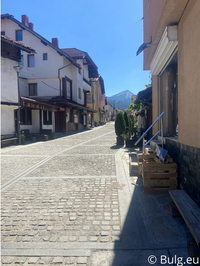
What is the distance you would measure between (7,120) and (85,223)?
37.8 ft

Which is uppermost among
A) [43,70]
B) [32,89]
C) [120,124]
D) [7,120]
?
[43,70]

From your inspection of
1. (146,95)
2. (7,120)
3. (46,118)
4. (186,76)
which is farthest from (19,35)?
(186,76)

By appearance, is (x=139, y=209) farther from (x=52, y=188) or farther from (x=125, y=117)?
(x=125, y=117)

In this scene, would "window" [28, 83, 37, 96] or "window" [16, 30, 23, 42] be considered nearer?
"window" [16, 30, 23, 42]

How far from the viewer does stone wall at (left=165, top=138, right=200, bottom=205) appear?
9.73 ft

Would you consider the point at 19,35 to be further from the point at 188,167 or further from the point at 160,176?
the point at 188,167

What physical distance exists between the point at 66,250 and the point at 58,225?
612 mm

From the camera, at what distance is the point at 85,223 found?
3.00m

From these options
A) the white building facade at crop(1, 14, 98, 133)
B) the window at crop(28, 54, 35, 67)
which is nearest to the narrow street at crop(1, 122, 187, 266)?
the white building facade at crop(1, 14, 98, 133)

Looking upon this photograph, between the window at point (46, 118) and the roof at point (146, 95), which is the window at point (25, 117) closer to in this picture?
the window at point (46, 118)

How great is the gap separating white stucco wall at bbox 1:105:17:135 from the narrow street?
7937mm

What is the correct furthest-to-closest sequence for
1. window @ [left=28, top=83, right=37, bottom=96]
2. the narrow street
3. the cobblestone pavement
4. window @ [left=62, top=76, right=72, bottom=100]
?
window @ [left=28, top=83, right=37, bottom=96], window @ [left=62, top=76, right=72, bottom=100], the cobblestone pavement, the narrow street

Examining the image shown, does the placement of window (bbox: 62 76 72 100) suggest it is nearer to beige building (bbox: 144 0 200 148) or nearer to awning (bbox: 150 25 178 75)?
awning (bbox: 150 25 178 75)

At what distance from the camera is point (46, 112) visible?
18.7 m
